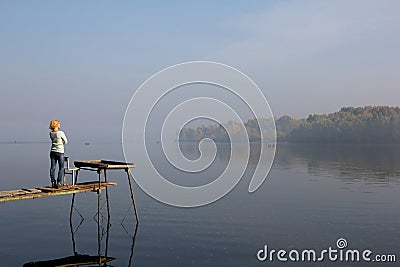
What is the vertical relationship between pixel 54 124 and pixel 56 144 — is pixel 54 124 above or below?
above

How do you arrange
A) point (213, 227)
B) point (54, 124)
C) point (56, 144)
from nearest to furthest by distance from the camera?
point (54, 124), point (56, 144), point (213, 227)

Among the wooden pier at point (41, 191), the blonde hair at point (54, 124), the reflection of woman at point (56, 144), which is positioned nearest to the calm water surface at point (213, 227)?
the wooden pier at point (41, 191)

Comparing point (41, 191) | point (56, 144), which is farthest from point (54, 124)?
point (41, 191)

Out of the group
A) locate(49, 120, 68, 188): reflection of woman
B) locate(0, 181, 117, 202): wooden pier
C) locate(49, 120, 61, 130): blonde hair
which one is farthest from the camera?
locate(49, 120, 68, 188): reflection of woman

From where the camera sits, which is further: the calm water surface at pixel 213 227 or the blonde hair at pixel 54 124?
the calm water surface at pixel 213 227

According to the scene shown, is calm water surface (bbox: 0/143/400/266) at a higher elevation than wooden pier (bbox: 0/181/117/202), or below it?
below

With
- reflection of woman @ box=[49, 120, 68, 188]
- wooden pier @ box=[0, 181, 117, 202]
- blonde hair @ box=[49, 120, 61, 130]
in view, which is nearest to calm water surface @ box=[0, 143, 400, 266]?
wooden pier @ box=[0, 181, 117, 202]

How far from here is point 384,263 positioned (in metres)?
22.8

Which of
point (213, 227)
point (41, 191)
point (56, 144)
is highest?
point (56, 144)

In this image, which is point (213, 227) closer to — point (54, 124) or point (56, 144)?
point (56, 144)

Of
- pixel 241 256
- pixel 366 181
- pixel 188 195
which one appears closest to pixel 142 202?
pixel 188 195

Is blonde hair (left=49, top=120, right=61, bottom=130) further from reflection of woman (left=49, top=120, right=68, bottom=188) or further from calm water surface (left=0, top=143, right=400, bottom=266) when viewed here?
calm water surface (left=0, top=143, right=400, bottom=266)

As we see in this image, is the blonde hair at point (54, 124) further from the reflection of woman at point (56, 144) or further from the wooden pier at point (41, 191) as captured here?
the wooden pier at point (41, 191)

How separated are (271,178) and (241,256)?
151 ft
